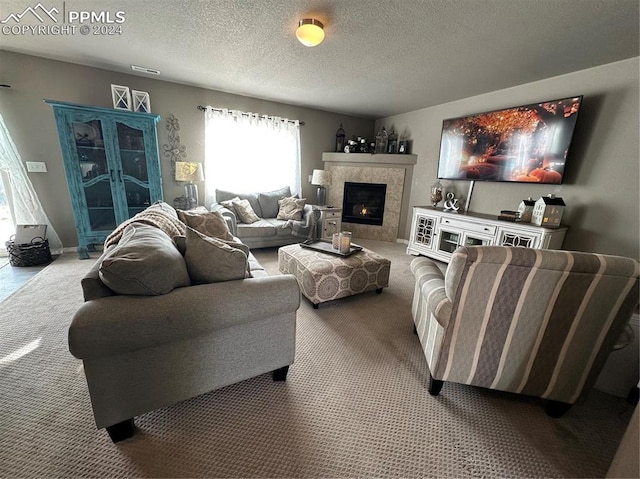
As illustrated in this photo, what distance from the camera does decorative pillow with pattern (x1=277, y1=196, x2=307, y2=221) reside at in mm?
3820

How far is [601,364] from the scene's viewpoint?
115 centimetres

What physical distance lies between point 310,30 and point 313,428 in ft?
8.34

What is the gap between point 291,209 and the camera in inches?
153

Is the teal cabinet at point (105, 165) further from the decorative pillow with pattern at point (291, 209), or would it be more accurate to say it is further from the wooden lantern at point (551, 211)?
the wooden lantern at point (551, 211)

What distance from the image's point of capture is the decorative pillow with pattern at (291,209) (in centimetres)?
382

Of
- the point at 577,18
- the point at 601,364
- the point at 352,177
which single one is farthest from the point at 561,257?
the point at 352,177

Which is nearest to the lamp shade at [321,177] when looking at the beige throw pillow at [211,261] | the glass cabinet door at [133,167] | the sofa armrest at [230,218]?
the sofa armrest at [230,218]

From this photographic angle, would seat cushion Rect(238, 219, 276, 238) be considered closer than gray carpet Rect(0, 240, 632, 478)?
No

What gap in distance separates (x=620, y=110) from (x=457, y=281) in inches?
112

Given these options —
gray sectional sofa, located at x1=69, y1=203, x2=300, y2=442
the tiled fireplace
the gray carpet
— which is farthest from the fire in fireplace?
gray sectional sofa, located at x1=69, y1=203, x2=300, y2=442

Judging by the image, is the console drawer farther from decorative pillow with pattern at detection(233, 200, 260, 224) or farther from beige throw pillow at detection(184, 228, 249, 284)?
beige throw pillow at detection(184, 228, 249, 284)

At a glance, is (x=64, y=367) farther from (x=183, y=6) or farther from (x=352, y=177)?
(x=352, y=177)

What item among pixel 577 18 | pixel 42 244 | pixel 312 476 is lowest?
pixel 312 476

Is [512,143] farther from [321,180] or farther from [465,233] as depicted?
[321,180]
